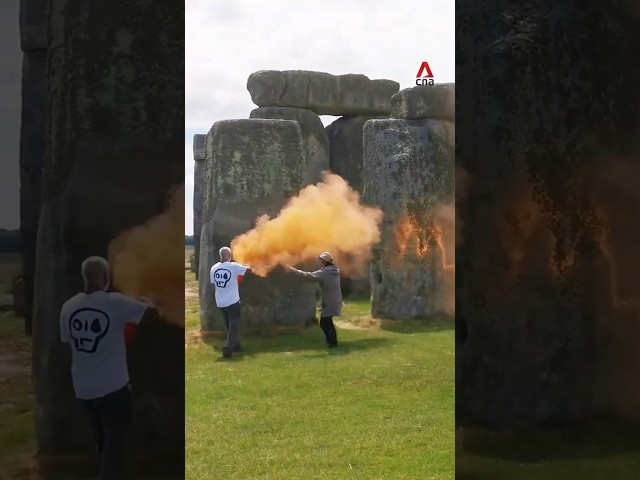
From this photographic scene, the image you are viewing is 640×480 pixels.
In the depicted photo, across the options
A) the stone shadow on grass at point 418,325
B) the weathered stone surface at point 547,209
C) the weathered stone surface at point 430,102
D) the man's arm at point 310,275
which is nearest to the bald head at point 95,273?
the weathered stone surface at point 547,209

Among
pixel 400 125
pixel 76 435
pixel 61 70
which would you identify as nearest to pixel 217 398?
pixel 76 435

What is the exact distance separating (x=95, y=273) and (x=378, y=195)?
7.61 m

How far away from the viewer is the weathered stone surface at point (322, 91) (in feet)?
44.9

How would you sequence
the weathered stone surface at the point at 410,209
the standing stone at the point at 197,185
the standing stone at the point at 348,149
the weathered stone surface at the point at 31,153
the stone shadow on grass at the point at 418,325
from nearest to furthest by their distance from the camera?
1. the weathered stone surface at the point at 31,153
2. the stone shadow on grass at the point at 418,325
3. the weathered stone surface at the point at 410,209
4. the standing stone at the point at 348,149
5. the standing stone at the point at 197,185

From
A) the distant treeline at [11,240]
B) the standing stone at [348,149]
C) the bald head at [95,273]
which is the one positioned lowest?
the bald head at [95,273]

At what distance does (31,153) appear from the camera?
289 cm

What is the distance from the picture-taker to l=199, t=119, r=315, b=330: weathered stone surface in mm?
9398

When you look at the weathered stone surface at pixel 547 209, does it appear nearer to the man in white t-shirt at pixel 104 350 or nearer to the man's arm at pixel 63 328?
the man in white t-shirt at pixel 104 350

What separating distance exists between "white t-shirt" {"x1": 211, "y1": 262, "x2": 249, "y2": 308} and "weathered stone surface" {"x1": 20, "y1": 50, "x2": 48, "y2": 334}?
527cm

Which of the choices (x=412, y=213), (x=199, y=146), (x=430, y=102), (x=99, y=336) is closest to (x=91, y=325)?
(x=99, y=336)

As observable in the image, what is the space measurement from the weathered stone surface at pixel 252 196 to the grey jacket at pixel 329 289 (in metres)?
0.82

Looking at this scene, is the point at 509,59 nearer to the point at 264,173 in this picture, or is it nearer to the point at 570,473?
the point at 570,473

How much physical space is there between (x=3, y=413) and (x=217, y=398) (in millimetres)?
Answer: 3480

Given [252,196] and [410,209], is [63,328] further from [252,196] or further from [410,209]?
[410,209]
